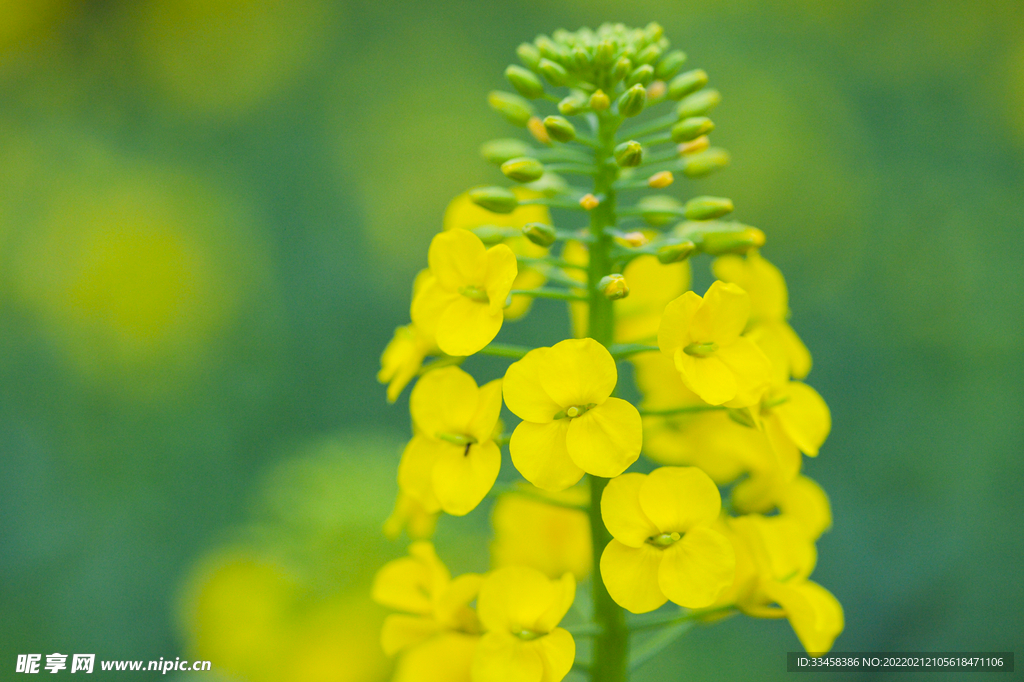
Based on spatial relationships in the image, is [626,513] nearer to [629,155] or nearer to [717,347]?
[717,347]

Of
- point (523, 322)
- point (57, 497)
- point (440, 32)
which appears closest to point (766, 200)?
point (523, 322)

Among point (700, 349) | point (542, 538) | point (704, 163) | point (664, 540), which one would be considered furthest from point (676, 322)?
point (542, 538)

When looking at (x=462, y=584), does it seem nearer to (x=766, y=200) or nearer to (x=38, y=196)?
(x=766, y=200)

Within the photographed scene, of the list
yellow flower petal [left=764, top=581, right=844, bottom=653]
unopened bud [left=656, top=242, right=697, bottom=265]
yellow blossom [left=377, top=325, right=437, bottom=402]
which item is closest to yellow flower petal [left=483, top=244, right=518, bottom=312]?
yellow blossom [left=377, top=325, right=437, bottom=402]

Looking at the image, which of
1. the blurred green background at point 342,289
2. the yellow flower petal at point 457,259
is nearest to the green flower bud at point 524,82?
the yellow flower petal at point 457,259

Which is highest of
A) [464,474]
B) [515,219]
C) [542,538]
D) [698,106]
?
[698,106]

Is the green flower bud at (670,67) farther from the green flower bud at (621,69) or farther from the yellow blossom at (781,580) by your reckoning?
the yellow blossom at (781,580)
